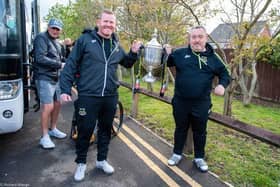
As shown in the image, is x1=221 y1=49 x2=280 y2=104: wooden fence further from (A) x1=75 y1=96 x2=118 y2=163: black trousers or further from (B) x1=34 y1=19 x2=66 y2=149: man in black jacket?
(A) x1=75 y1=96 x2=118 y2=163: black trousers

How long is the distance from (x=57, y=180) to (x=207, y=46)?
241 centimetres

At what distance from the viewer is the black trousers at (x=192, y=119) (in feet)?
11.3

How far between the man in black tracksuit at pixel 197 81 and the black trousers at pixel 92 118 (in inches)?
34.6

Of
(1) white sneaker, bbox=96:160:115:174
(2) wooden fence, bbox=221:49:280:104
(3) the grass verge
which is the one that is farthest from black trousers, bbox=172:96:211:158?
(2) wooden fence, bbox=221:49:280:104

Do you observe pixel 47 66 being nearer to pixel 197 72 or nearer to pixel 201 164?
pixel 197 72

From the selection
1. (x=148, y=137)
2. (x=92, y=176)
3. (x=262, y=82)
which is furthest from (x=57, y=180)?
(x=262, y=82)

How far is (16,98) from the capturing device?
3.33m

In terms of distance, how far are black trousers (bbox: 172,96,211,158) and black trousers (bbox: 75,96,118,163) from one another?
873mm

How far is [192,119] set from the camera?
3539 millimetres

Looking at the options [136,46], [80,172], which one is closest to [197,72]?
[136,46]

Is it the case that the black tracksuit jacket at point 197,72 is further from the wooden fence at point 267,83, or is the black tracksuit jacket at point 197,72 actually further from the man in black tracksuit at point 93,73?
the wooden fence at point 267,83

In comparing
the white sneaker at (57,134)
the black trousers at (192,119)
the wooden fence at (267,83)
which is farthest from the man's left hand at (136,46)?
the wooden fence at (267,83)

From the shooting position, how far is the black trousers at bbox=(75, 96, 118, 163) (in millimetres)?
3043

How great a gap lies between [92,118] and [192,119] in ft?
4.23
